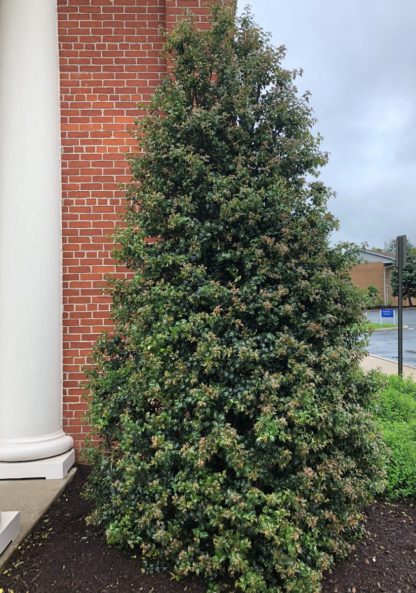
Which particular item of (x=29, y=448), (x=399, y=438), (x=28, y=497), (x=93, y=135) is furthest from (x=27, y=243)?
(x=399, y=438)

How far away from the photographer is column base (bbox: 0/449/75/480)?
362cm

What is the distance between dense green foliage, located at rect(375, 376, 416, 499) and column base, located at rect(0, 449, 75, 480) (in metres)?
2.59

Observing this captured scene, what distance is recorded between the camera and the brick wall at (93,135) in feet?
13.6

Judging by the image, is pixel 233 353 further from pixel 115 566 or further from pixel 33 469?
pixel 33 469

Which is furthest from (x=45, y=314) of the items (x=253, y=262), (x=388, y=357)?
(x=388, y=357)

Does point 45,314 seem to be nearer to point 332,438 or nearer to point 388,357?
point 332,438

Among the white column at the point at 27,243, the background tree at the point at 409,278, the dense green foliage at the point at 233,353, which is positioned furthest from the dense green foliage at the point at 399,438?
the background tree at the point at 409,278

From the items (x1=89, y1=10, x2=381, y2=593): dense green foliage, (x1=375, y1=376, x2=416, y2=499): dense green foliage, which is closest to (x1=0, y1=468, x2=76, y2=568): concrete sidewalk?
(x1=89, y1=10, x2=381, y2=593): dense green foliage

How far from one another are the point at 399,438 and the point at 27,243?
11.6 feet

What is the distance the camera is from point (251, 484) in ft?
7.06

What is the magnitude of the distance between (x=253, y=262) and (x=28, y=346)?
2.28 meters

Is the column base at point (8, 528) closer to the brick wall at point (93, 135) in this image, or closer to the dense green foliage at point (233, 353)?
the dense green foliage at point (233, 353)

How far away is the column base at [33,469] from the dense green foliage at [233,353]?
111cm

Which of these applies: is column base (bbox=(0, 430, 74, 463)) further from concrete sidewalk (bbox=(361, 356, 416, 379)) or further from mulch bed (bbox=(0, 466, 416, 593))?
concrete sidewalk (bbox=(361, 356, 416, 379))
